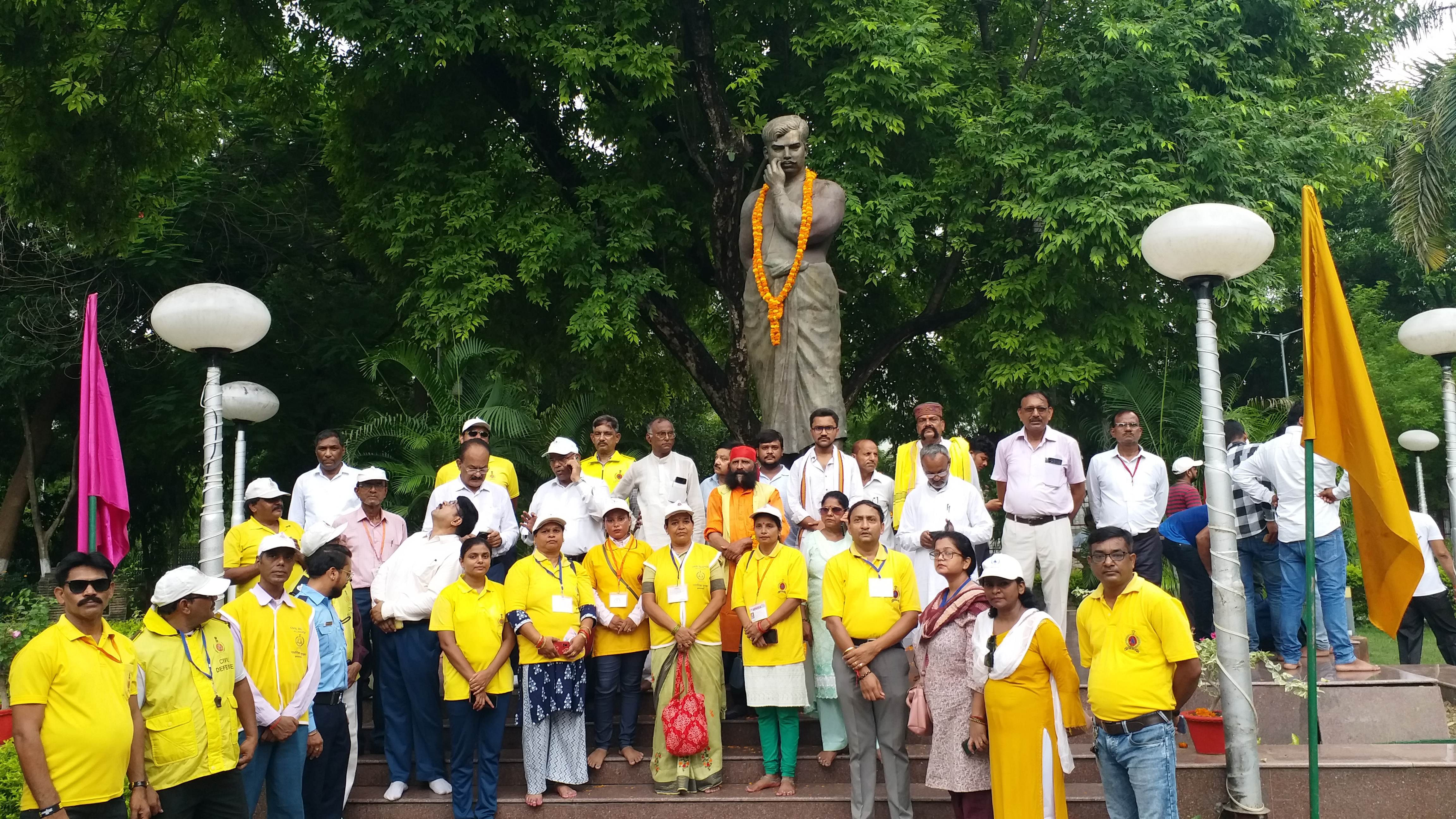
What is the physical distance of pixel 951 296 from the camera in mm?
16906

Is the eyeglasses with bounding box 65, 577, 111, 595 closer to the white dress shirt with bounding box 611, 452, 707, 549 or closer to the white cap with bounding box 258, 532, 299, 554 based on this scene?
the white cap with bounding box 258, 532, 299, 554

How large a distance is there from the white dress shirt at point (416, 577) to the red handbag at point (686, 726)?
5.00 ft

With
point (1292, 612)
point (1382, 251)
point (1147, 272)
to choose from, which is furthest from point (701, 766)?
point (1382, 251)

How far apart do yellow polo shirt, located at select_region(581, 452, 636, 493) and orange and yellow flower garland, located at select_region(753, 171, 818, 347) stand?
1934 mm

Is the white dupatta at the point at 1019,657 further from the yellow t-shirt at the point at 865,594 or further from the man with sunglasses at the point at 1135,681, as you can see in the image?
the yellow t-shirt at the point at 865,594

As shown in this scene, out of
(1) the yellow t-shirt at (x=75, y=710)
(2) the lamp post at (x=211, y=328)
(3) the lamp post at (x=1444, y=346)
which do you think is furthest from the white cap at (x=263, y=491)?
(3) the lamp post at (x=1444, y=346)

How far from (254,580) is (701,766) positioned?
9.76 ft

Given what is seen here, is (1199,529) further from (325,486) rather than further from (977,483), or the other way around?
(325,486)

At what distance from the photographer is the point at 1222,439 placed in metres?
6.81

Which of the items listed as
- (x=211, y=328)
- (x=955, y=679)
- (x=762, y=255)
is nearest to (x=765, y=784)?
(x=955, y=679)

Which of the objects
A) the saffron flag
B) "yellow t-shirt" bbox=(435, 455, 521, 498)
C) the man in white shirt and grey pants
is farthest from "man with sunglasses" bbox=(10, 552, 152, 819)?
the saffron flag

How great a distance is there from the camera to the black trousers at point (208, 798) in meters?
5.64

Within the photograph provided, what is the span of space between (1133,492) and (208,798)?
19.6 feet

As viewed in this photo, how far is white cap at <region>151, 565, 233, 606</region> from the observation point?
5.59 meters
